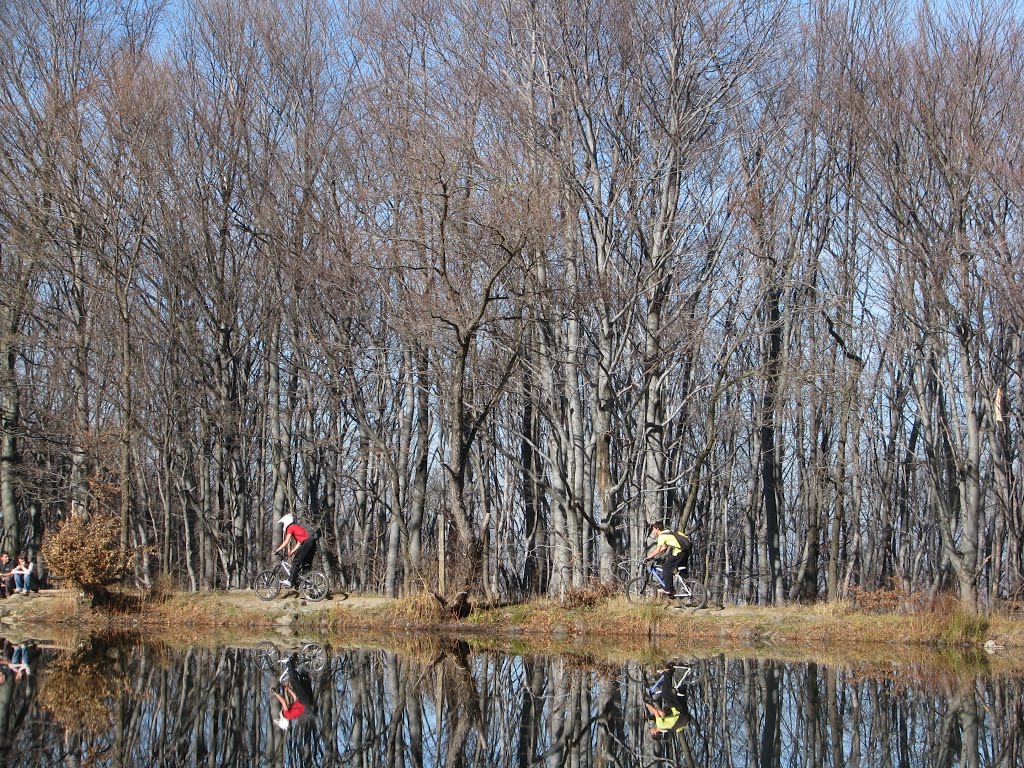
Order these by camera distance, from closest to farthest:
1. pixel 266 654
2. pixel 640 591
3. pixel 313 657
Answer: pixel 313 657, pixel 266 654, pixel 640 591

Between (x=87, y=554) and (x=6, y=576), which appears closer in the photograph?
(x=87, y=554)

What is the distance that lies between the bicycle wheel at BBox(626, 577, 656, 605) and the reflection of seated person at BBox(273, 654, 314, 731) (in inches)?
299

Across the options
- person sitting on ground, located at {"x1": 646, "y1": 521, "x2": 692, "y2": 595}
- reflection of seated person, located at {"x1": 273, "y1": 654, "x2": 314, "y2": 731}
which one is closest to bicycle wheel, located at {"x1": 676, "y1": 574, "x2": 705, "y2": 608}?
person sitting on ground, located at {"x1": 646, "y1": 521, "x2": 692, "y2": 595}

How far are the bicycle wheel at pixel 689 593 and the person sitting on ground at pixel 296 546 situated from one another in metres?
6.75

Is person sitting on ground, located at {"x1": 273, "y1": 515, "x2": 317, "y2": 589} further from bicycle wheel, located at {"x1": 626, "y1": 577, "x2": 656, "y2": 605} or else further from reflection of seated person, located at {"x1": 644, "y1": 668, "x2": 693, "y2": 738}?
reflection of seated person, located at {"x1": 644, "y1": 668, "x2": 693, "y2": 738}

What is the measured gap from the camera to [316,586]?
71.2ft

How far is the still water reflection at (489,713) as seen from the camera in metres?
10.1

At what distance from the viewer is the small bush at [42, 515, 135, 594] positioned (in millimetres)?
20875

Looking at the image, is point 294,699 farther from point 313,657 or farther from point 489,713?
point 313,657

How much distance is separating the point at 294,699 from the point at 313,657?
14.2 ft

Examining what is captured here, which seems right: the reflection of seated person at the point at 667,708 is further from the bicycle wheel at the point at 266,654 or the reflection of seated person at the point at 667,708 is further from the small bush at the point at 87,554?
the small bush at the point at 87,554

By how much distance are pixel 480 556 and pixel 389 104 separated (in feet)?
31.6

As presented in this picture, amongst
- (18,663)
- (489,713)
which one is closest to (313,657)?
(18,663)

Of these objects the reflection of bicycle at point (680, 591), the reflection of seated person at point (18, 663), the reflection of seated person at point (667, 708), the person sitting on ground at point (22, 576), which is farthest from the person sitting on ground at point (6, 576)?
the reflection of seated person at point (667, 708)
